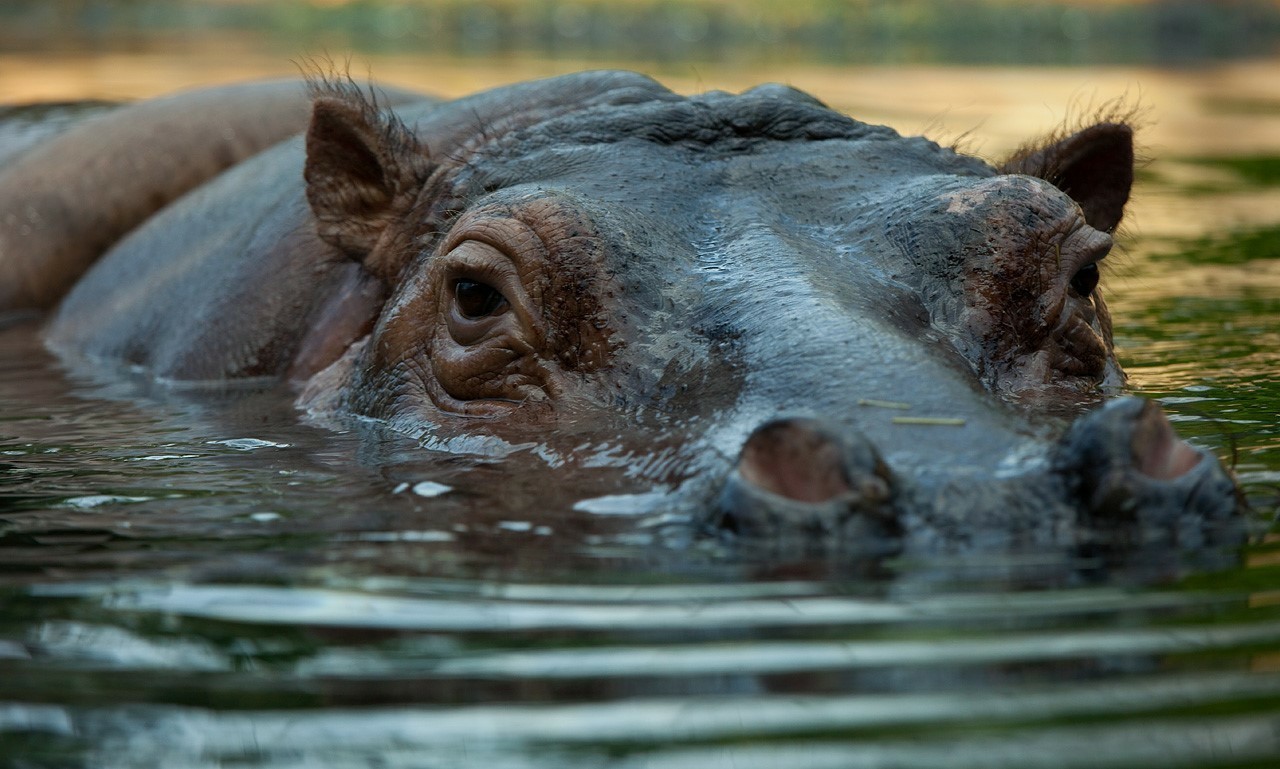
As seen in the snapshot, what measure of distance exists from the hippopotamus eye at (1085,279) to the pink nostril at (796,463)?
1779 mm

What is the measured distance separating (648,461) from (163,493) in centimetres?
127

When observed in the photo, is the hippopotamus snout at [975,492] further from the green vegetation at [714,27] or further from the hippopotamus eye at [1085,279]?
the green vegetation at [714,27]

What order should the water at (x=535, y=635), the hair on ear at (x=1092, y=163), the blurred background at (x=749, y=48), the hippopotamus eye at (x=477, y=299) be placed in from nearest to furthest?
the water at (x=535, y=635) < the hippopotamus eye at (x=477, y=299) < the hair on ear at (x=1092, y=163) < the blurred background at (x=749, y=48)

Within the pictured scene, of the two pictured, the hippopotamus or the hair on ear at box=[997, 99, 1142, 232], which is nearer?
the hippopotamus

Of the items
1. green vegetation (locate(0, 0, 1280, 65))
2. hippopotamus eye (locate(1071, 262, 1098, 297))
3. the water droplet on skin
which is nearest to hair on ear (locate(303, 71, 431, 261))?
the water droplet on skin

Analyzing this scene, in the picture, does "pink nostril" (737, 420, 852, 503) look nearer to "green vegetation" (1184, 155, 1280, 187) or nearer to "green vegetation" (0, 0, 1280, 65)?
"green vegetation" (1184, 155, 1280, 187)

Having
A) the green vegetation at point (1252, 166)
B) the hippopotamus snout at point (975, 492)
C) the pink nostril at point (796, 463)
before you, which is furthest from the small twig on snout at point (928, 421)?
the green vegetation at point (1252, 166)

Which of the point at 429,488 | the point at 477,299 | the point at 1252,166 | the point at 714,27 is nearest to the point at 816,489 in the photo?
the point at 429,488

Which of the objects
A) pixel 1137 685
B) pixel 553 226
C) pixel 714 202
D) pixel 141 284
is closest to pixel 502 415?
pixel 553 226

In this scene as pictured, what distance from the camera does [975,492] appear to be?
11.0ft

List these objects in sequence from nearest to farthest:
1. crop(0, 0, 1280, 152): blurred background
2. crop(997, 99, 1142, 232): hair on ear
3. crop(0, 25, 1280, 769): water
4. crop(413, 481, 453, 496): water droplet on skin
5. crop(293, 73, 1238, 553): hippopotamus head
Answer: crop(0, 25, 1280, 769): water, crop(293, 73, 1238, 553): hippopotamus head, crop(413, 481, 453, 496): water droplet on skin, crop(997, 99, 1142, 232): hair on ear, crop(0, 0, 1280, 152): blurred background

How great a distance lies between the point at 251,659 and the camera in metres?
2.96

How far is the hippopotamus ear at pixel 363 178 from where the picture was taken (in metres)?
5.36

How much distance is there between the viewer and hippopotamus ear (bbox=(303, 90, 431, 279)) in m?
5.36
